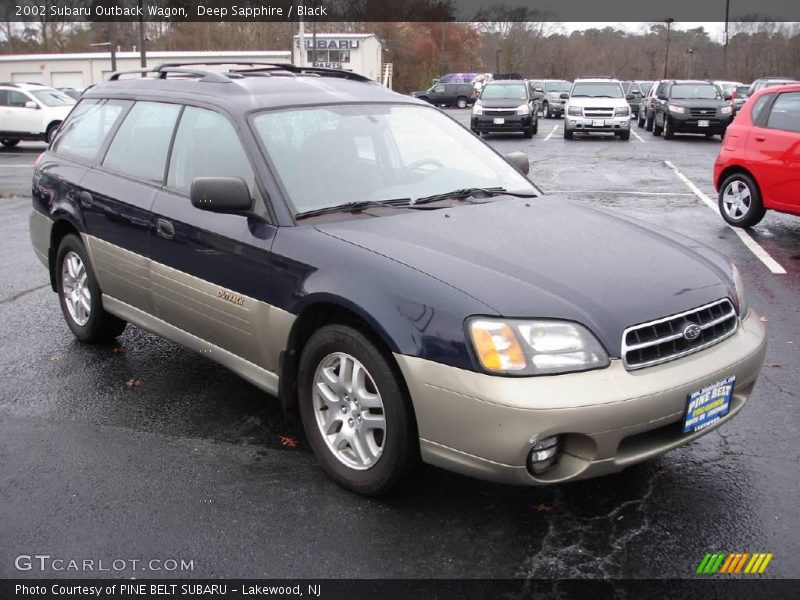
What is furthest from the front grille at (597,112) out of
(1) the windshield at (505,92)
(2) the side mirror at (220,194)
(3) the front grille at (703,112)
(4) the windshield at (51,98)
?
(2) the side mirror at (220,194)

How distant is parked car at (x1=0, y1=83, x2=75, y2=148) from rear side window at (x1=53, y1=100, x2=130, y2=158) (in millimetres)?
18205

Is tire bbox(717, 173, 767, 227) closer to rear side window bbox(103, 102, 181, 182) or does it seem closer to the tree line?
rear side window bbox(103, 102, 181, 182)

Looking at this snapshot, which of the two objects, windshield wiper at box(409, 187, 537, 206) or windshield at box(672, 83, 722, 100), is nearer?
windshield wiper at box(409, 187, 537, 206)

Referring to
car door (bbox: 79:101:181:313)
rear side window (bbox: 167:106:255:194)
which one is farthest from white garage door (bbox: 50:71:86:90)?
rear side window (bbox: 167:106:255:194)

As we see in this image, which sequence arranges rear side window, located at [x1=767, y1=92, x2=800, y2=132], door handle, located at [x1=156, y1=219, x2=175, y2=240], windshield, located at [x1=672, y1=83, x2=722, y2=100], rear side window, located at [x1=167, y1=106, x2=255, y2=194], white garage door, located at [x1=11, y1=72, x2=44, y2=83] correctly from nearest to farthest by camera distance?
rear side window, located at [x1=167, y1=106, x2=255, y2=194] → door handle, located at [x1=156, y1=219, x2=175, y2=240] → rear side window, located at [x1=767, y1=92, x2=800, y2=132] → windshield, located at [x1=672, y1=83, x2=722, y2=100] → white garage door, located at [x1=11, y1=72, x2=44, y2=83]

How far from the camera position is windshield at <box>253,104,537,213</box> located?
388 centimetres

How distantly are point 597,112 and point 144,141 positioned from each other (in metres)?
20.5

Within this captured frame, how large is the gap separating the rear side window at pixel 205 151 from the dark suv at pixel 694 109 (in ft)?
69.0

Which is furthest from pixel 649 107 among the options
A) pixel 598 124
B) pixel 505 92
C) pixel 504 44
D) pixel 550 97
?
pixel 504 44

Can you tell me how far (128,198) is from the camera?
15.0 ft

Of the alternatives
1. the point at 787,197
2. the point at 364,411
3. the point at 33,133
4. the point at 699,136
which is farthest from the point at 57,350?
the point at 699,136

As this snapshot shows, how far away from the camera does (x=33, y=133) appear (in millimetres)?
22125

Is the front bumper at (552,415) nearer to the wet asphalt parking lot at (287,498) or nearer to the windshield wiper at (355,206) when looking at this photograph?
the wet asphalt parking lot at (287,498)

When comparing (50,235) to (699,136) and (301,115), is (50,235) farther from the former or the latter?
(699,136)
